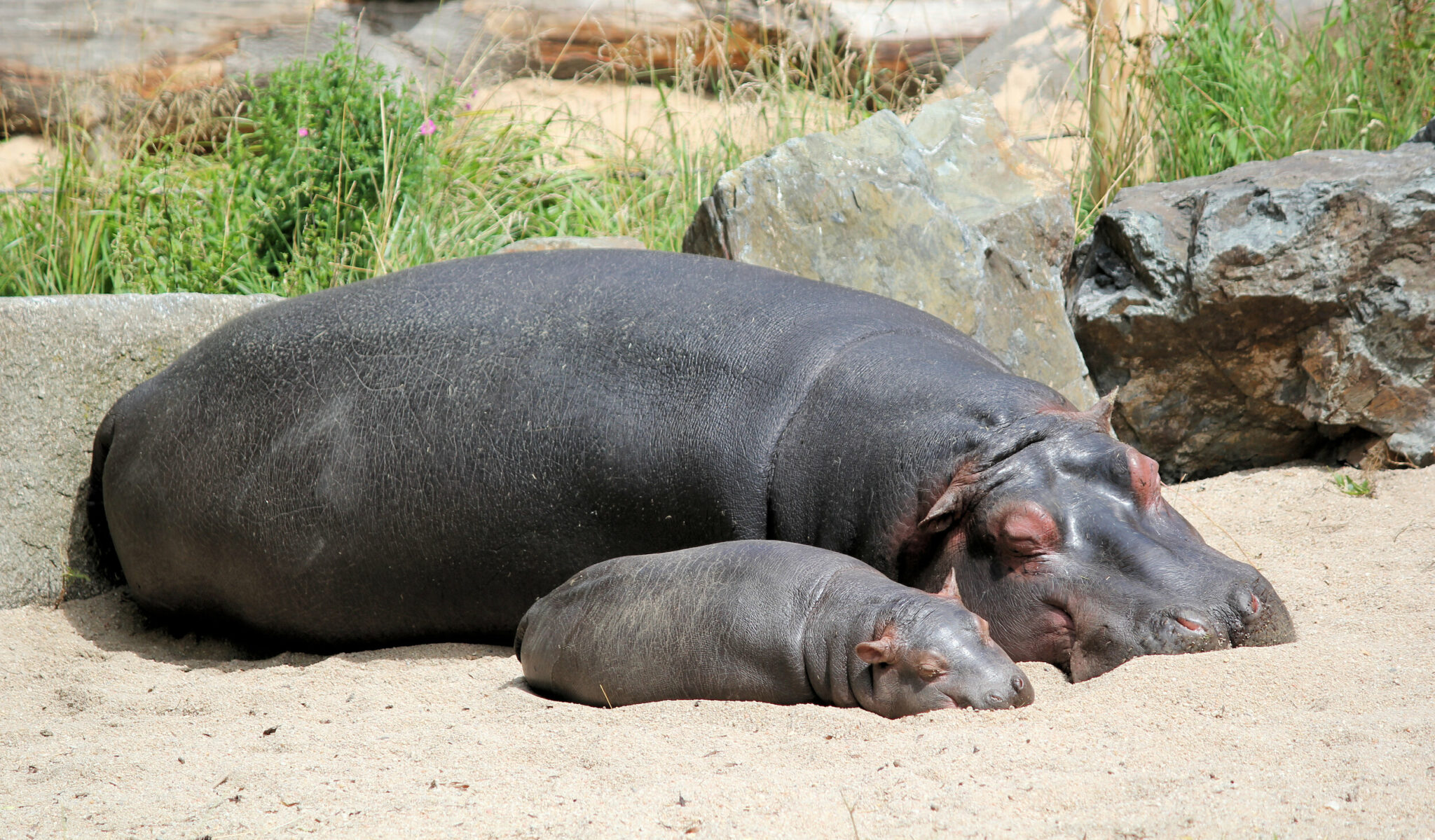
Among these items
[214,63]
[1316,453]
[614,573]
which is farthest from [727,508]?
[214,63]

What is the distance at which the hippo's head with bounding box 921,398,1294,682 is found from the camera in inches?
108

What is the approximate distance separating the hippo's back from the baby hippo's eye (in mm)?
802

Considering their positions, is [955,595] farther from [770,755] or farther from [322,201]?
[322,201]

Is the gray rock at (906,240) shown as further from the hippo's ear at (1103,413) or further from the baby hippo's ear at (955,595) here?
the baby hippo's ear at (955,595)

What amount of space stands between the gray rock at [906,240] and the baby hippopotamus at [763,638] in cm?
208

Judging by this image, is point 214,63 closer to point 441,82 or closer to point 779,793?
point 441,82

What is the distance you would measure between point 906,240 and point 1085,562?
7.73 ft

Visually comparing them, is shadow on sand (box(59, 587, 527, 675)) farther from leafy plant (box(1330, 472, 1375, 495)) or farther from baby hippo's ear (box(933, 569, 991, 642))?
leafy plant (box(1330, 472, 1375, 495))

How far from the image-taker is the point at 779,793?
219 cm

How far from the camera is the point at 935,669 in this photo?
2.58 meters

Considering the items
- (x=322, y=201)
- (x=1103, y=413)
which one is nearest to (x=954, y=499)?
(x=1103, y=413)

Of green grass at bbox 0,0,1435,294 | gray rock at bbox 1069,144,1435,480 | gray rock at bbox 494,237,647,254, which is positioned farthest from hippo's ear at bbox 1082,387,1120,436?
green grass at bbox 0,0,1435,294

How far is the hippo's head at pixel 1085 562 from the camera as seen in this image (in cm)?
275

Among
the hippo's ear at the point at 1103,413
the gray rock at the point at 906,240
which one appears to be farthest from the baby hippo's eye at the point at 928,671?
the gray rock at the point at 906,240
